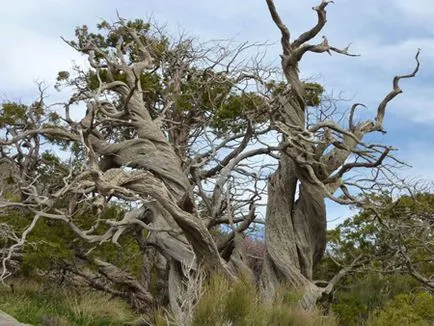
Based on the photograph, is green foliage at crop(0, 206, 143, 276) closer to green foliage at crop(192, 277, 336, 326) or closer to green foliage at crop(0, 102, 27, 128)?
green foliage at crop(0, 102, 27, 128)

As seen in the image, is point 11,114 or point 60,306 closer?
point 60,306

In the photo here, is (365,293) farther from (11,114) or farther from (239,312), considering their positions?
(11,114)

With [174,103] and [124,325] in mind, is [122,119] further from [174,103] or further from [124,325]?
[124,325]

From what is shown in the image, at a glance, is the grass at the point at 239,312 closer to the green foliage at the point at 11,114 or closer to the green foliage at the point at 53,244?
the green foliage at the point at 53,244

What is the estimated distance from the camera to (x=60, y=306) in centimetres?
1374

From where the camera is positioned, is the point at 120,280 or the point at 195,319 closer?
the point at 195,319

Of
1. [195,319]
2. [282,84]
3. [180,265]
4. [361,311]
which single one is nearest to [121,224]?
[180,265]

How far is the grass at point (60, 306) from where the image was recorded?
1245cm

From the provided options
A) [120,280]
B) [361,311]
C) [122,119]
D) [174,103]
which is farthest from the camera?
[174,103]

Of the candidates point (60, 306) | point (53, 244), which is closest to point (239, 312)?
point (53, 244)

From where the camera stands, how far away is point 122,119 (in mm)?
12719

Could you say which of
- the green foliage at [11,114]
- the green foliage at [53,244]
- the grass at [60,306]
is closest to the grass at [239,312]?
the green foliage at [53,244]

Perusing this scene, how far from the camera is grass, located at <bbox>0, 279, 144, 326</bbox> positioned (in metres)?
12.4

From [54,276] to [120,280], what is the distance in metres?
2.32
